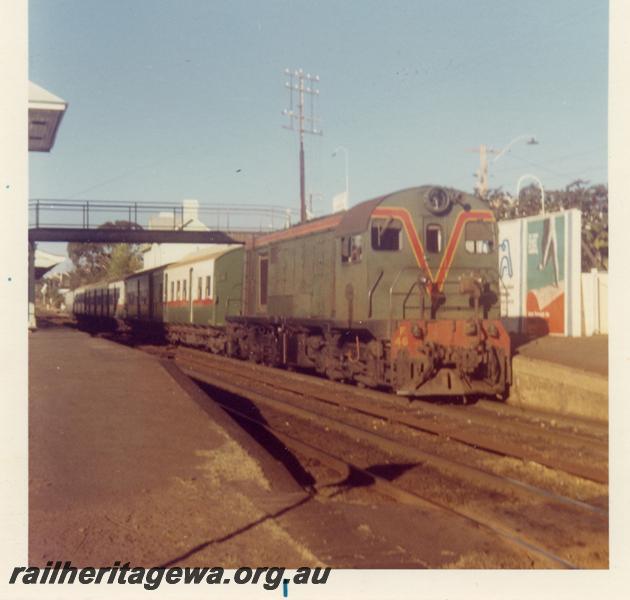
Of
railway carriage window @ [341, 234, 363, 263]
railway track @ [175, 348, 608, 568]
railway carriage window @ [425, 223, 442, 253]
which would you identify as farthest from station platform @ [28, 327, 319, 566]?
railway carriage window @ [425, 223, 442, 253]

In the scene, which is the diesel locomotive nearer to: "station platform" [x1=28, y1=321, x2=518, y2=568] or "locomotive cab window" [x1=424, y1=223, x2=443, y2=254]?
"locomotive cab window" [x1=424, y1=223, x2=443, y2=254]

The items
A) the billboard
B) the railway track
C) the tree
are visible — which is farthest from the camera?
the tree

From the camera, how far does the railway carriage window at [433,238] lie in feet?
46.4

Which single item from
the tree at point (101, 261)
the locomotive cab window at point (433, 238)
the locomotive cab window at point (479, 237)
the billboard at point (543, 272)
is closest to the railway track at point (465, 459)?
the locomotive cab window at point (433, 238)

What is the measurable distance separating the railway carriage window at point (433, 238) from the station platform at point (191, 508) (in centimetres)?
544

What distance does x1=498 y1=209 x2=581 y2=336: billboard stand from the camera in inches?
685

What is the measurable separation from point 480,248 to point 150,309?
2114 cm

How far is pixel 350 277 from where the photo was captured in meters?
14.4

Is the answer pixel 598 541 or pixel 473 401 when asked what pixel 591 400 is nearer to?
pixel 473 401

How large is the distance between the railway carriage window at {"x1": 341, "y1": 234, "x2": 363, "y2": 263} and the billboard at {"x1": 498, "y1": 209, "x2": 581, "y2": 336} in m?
4.32

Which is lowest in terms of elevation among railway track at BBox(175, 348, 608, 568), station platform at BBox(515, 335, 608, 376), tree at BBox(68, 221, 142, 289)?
railway track at BBox(175, 348, 608, 568)

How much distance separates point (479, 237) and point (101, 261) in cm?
5008

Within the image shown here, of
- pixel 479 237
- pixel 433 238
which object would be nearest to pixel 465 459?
pixel 433 238

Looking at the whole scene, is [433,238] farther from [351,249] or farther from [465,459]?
[465,459]
